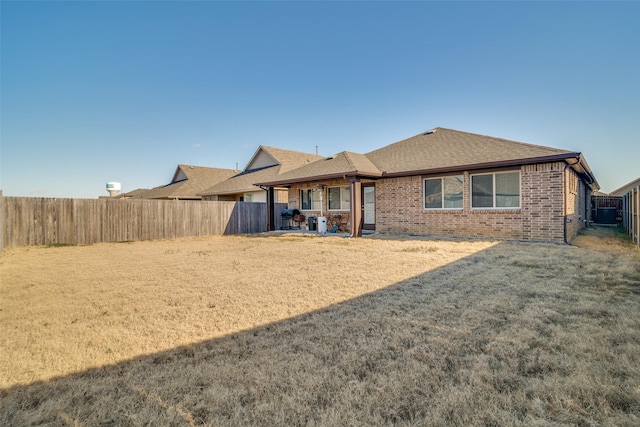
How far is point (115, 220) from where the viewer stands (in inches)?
530

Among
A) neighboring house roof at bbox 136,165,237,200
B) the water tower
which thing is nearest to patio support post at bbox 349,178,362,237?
neighboring house roof at bbox 136,165,237,200

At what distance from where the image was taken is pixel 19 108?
11.4 m

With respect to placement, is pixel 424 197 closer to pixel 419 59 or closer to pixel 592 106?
pixel 419 59

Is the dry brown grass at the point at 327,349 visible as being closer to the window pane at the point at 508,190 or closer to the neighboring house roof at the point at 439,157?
the window pane at the point at 508,190

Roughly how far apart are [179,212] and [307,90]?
31.4 feet

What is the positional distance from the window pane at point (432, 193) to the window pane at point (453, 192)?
244mm

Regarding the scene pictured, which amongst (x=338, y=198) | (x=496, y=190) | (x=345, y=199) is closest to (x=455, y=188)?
(x=496, y=190)

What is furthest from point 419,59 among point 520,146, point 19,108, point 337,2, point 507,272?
point 19,108

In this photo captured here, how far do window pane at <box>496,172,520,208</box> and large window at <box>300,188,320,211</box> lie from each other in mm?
8813

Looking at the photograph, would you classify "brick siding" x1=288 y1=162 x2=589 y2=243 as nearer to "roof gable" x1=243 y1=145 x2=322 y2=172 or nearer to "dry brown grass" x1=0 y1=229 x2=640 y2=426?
"dry brown grass" x1=0 y1=229 x2=640 y2=426

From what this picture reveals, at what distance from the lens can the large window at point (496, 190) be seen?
420 inches

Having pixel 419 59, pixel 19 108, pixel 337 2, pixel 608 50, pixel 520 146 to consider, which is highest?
pixel 337 2

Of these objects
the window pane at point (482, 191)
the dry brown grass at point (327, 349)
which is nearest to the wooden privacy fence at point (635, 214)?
the window pane at point (482, 191)

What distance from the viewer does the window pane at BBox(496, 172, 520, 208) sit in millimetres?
10617
